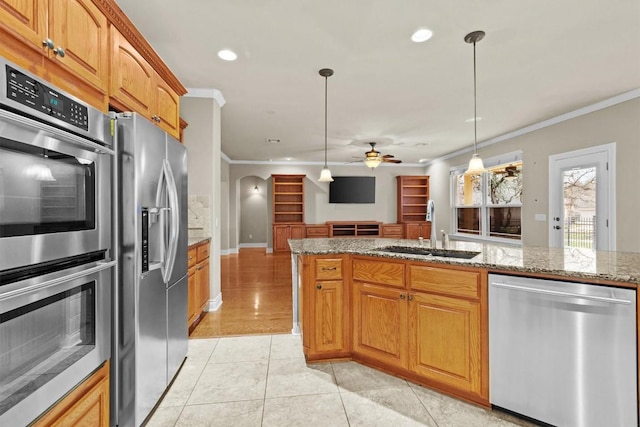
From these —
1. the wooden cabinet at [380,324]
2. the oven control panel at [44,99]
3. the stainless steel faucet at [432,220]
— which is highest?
the oven control panel at [44,99]

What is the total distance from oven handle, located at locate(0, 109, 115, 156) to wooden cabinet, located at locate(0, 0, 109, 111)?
29cm

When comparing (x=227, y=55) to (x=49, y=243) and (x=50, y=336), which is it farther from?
(x=50, y=336)

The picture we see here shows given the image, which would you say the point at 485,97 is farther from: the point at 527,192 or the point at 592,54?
the point at 527,192

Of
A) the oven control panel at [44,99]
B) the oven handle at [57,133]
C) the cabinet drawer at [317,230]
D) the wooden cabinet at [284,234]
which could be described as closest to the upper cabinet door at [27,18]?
the oven control panel at [44,99]

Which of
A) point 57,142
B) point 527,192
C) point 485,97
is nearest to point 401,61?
point 485,97

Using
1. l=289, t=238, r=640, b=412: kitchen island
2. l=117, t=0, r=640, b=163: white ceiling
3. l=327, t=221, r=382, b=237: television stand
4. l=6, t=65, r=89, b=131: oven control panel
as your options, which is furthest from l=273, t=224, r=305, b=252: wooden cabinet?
l=6, t=65, r=89, b=131: oven control panel

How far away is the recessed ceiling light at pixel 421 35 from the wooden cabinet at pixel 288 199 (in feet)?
20.4

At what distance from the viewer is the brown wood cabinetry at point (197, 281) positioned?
113 inches

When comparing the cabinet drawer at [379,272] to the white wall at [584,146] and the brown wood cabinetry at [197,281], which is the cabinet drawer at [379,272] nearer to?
the brown wood cabinetry at [197,281]

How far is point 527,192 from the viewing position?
5293 mm

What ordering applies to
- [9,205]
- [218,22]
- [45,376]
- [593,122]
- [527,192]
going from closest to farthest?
1. [9,205]
2. [45,376]
3. [218,22]
4. [593,122]
5. [527,192]

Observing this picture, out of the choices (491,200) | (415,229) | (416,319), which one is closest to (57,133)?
(416,319)

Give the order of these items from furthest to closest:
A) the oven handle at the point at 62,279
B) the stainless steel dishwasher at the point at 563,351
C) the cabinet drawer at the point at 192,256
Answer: the cabinet drawer at the point at 192,256
the stainless steel dishwasher at the point at 563,351
the oven handle at the point at 62,279

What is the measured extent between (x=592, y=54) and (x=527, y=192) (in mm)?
2984
